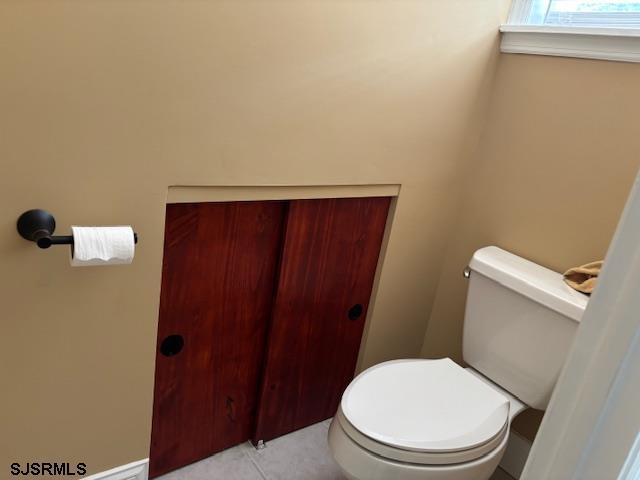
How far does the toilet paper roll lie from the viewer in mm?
1023

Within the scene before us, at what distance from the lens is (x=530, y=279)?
1.52 metres

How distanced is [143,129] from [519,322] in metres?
1.21

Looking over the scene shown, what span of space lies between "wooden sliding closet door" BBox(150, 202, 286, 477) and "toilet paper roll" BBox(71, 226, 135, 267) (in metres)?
0.26

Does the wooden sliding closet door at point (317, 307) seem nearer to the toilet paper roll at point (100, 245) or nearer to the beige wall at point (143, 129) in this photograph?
the beige wall at point (143, 129)

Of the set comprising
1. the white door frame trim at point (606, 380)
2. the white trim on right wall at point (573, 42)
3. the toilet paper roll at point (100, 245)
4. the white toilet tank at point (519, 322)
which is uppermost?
the white trim on right wall at point (573, 42)

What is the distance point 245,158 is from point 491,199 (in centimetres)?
98

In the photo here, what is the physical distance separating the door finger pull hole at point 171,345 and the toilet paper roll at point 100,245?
18.0 inches

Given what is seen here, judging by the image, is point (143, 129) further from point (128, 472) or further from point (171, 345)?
point (128, 472)

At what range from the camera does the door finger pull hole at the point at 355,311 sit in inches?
73.1

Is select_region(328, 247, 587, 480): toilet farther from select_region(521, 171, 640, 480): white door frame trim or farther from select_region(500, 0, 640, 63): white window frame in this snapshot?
select_region(521, 171, 640, 480): white door frame trim

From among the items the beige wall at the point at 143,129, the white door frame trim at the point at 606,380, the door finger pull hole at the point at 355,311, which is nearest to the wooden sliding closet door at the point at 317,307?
the door finger pull hole at the point at 355,311

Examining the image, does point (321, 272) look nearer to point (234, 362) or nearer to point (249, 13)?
point (234, 362)

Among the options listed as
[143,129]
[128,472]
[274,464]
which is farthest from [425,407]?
[143,129]

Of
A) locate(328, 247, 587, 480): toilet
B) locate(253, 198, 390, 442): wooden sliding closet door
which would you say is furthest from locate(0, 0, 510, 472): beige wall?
locate(328, 247, 587, 480): toilet
